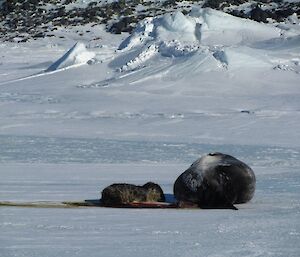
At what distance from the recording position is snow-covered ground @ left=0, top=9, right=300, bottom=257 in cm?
497

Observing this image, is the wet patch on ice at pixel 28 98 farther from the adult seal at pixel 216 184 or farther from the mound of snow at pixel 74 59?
the adult seal at pixel 216 184

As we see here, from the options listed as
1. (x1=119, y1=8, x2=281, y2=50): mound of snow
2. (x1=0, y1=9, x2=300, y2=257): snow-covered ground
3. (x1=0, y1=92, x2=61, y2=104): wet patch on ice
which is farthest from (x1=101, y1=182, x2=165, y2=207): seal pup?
(x1=119, y1=8, x2=281, y2=50): mound of snow

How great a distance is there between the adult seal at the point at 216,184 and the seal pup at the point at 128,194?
0.18 metres

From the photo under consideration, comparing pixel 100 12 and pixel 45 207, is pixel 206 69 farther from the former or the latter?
pixel 100 12

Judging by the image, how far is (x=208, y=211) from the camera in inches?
248

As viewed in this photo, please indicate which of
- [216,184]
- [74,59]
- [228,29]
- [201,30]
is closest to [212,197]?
[216,184]

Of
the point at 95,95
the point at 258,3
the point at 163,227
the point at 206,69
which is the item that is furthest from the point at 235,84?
the point at 258,3

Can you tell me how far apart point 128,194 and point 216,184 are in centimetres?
75

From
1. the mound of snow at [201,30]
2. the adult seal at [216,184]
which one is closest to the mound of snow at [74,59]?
the mound of snow at [201,30]

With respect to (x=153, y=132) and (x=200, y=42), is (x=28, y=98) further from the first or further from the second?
(x=200, y=42)

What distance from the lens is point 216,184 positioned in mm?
6664

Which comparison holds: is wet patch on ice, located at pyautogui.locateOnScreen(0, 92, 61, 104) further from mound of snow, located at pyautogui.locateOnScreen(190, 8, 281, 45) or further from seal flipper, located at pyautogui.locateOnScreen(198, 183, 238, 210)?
seal flipper, located at pyautogui.locateOnScreen(198, 183, 238, 210)

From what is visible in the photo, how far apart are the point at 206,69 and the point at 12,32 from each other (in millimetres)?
20621

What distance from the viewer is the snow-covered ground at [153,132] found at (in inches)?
196
